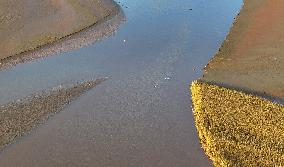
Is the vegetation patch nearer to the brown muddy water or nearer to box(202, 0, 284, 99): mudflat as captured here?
the brown muddy water

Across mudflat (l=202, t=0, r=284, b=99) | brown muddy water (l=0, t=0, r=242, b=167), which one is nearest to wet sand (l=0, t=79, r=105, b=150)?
brown muddy water (l=0, t=0, r=242, b=167)

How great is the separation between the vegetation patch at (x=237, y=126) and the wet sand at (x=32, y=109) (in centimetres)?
716

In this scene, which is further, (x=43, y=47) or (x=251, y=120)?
(x=43, y=47)

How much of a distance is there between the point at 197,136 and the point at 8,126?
31.4ft

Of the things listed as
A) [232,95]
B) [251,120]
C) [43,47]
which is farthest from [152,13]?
[251,120]

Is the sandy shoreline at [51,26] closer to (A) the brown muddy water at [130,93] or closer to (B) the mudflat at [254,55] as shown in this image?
(A) the brown muddy water at [130,93]

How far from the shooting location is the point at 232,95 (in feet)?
76.5

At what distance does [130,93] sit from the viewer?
24781 millimetres

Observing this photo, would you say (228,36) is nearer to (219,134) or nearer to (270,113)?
(270,113)

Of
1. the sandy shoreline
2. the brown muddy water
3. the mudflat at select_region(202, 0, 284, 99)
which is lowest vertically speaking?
the brown muddy water

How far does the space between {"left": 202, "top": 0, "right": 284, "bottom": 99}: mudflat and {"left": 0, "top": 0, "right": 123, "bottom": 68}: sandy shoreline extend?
388 inches

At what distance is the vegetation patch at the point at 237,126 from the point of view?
19.1 meters

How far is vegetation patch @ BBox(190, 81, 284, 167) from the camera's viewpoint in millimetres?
19109

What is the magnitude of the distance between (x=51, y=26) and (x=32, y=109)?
38.5 feet
